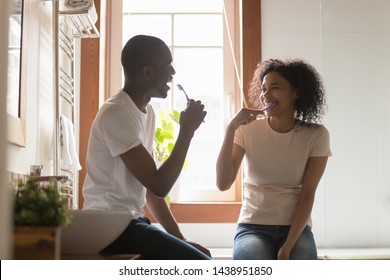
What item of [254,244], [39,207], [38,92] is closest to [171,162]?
[254,244]

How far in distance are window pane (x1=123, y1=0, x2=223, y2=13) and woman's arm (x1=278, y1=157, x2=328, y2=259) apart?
3.62ft

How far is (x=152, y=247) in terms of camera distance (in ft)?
3.70

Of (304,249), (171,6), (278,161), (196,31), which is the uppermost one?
(171,6)

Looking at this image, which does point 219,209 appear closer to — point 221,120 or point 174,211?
point 174,211

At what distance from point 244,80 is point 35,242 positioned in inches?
65.1

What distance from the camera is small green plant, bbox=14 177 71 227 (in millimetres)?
686

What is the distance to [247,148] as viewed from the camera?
1.57 m

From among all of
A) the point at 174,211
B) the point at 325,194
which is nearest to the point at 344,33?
the point at 325,194

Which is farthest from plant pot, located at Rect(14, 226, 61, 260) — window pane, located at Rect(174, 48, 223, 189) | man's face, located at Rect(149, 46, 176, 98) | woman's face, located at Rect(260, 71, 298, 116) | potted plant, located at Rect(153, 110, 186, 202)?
window pane, located at Rect(174, 48, 223, 189)

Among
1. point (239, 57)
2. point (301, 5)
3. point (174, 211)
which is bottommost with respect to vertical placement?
point (174, 211)

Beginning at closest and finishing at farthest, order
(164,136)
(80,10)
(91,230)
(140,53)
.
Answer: (91,230) < (140,53) < (80,10) < (164,136)

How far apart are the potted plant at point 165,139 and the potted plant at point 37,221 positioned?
1452 millimetres

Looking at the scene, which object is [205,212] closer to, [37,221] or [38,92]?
[38,92]
